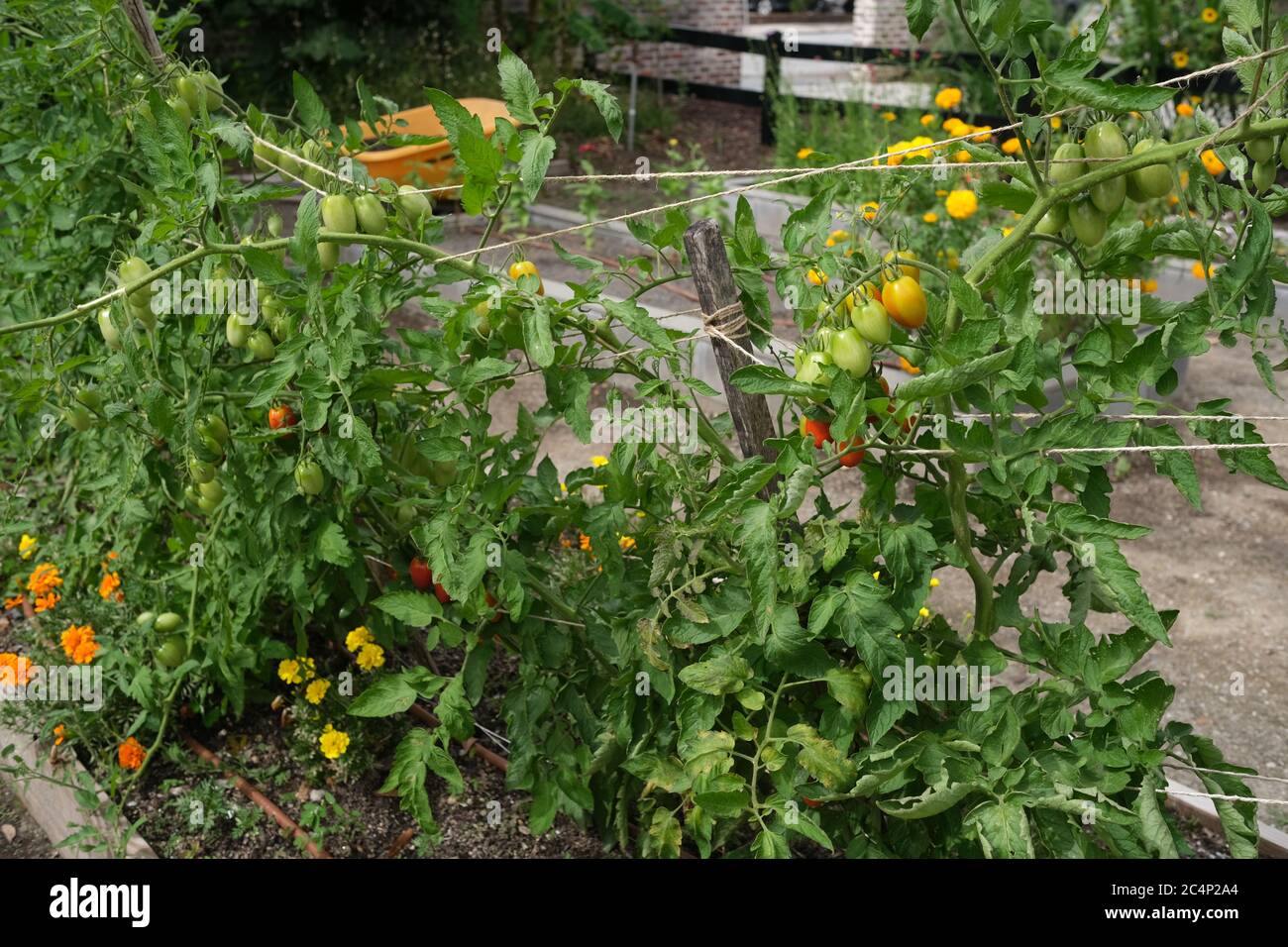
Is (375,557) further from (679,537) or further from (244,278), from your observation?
(679,537)

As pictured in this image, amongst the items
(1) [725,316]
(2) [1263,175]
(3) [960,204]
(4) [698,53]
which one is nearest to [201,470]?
(1) [725,316]

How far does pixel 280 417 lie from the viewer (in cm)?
217

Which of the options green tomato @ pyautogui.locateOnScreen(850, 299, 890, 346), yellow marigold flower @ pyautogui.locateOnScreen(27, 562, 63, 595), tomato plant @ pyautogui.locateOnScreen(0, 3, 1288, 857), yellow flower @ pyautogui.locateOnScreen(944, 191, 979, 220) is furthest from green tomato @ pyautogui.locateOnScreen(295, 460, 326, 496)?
yellow flower @ pyautogui.locateOnScreen(944, 191, 979, 220)

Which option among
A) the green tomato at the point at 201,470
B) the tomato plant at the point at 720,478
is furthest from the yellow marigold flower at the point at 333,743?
the green tomato at the point at 201,470

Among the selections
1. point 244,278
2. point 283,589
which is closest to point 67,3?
point 244,278

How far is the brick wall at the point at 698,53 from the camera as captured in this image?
10.8m

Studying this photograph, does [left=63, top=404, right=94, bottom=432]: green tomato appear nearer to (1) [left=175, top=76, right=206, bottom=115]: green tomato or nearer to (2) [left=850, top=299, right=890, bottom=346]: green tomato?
(1) [left=175, top=76, right=206, bottom=115]: green tomato

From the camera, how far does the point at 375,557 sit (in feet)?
7.84

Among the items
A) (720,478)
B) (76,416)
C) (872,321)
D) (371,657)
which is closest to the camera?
(872,321)

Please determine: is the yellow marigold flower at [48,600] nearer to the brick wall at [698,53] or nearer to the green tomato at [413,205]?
→ the green tomato at [413,205]

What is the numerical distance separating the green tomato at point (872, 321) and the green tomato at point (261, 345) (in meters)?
1.08

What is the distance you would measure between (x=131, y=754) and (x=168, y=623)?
292mm

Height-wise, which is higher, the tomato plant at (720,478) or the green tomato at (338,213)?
the green tomato at (338,213)

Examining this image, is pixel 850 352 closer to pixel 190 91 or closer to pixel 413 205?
pixel 413 205
